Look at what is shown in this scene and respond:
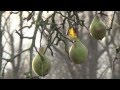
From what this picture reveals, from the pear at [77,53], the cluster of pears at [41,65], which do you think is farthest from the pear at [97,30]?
the cluster of pears at [41,65]

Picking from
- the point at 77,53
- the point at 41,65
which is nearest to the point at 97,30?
the point at 77,53

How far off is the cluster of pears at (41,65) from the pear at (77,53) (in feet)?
0.38

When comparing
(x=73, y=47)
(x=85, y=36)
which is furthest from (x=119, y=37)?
(x=73, y=47)

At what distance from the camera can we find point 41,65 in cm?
174

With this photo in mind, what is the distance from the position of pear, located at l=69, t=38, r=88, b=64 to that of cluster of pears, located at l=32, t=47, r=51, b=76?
115 mm

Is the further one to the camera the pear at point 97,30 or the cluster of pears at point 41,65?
the pear at point 97,30

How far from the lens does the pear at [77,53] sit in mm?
1773

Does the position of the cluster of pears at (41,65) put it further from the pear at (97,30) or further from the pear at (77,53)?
the pear at (97,30)

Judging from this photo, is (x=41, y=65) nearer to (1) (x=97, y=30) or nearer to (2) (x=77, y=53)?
(2) (x=77, y=53)

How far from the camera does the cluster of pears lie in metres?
1.71

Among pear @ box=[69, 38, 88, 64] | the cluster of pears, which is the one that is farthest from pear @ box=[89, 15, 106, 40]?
the cluster of pears
